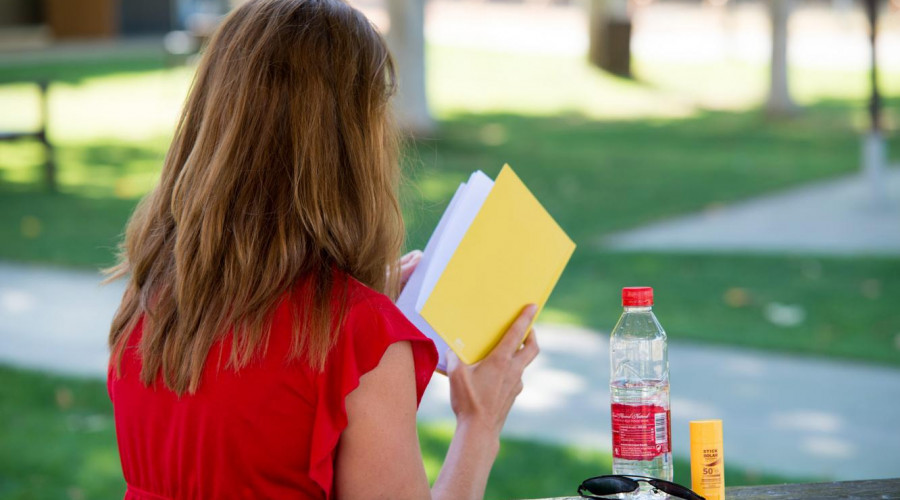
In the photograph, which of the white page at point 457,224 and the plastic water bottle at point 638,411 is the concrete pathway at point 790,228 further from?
the white page at point 457,224

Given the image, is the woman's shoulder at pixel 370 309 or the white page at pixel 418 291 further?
the white page at pixel 418 291

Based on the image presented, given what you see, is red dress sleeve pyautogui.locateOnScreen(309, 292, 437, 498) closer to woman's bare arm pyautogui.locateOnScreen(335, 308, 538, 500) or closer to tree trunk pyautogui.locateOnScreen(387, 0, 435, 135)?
woman's bare arm pyautogui.locateOnScreen(335, 308, 538, 500)

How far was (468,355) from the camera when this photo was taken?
2104mm

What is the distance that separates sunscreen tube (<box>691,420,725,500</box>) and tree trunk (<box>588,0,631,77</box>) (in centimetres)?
2104

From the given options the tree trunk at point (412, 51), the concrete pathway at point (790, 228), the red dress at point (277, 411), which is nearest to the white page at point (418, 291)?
the red dress at point (277, 411)

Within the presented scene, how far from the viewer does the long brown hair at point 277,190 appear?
1.84 meters

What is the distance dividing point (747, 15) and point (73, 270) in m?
30.1

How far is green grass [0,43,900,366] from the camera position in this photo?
715 cm

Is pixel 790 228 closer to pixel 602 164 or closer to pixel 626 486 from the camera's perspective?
pixel 602 164

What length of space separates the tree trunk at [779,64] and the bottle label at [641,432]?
16152 mm

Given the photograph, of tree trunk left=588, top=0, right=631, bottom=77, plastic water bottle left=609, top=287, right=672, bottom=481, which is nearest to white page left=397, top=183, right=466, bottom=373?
plastic water bottle left=609, top=287, right=672, bottom=481

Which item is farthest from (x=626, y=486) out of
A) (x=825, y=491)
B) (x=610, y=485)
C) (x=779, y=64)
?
(x=779, y=64)

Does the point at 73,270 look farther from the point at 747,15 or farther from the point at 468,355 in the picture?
the point at 747,15

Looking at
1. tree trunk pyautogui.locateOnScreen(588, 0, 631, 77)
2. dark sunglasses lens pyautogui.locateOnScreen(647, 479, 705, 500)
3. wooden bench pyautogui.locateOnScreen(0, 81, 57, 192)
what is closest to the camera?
dark sunglasses lens pyautogui.locateOnScreen(647, 479, 705, 500)
